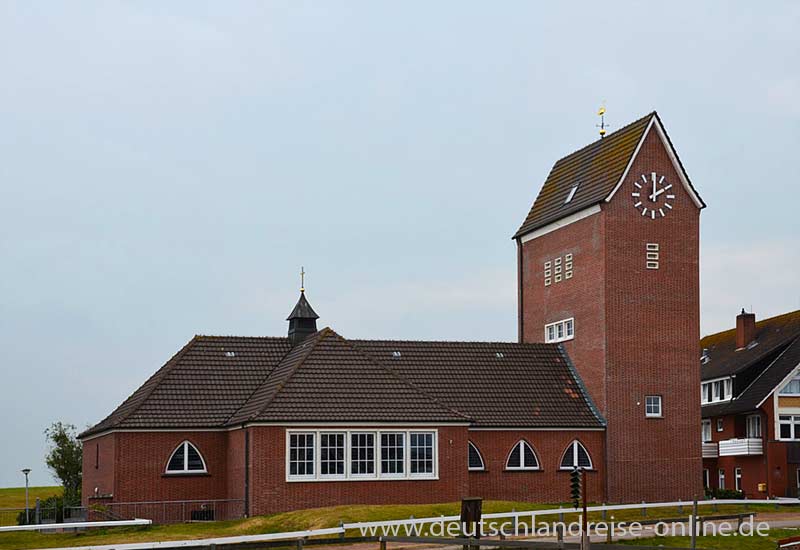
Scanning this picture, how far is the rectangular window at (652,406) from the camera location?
50406 mm

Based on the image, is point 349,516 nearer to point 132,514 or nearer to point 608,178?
point 132,514

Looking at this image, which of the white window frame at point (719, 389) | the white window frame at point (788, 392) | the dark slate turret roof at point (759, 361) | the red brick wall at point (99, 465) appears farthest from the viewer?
the white window frame at point (719, 389)

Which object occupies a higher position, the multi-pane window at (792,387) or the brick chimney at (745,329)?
the brick chimney at (745,329)

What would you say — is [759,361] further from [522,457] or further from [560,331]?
[522,457]

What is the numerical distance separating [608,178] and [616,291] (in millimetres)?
4616

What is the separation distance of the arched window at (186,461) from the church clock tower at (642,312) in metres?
15.6

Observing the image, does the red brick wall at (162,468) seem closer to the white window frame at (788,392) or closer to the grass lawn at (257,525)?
the grass lawn at (257,525)

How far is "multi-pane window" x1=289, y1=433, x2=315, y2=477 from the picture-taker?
145 ft

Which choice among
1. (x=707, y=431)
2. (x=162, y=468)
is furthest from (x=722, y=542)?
(x=707, y=431)

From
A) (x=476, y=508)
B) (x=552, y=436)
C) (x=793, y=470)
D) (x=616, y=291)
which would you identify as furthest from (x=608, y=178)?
(x=476, y=508)

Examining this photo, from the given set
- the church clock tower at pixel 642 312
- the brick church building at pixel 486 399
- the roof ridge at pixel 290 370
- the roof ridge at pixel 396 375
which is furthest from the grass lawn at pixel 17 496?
the church clock tower at pixel 642 312

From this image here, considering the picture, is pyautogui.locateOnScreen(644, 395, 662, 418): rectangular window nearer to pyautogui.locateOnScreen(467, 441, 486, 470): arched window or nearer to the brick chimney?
pyautogui.locateOnScreen(467, 441, 486, 470): arched window

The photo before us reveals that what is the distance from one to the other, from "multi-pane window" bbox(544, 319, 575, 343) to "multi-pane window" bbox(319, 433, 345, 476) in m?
12.6

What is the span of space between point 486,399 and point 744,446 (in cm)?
1847
